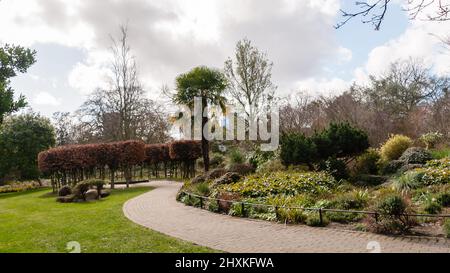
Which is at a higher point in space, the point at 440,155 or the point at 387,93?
the point at 387,93

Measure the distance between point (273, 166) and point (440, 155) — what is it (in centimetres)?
690

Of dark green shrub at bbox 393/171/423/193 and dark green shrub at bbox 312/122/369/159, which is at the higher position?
dark green shrub at bbox 312/122/369/159

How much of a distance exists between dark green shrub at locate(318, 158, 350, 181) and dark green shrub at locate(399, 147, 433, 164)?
2.41 meters

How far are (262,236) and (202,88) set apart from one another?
16.0 m

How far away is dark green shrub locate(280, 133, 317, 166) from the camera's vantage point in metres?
15.1

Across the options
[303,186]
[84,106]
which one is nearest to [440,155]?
[303,186]

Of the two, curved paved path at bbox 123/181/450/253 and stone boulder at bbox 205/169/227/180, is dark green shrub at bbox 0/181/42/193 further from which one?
curved paved path at bbox 123/181/450/253

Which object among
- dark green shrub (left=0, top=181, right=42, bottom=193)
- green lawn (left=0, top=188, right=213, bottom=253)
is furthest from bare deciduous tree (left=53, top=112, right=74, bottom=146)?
green lawn (left=0, top=188, right=213, bottom=253)

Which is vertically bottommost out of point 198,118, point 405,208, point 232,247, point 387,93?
point 232,247

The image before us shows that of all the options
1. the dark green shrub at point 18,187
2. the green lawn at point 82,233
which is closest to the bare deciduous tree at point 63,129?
the dark green shrub at point 18,187

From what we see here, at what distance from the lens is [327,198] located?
1105 cm
